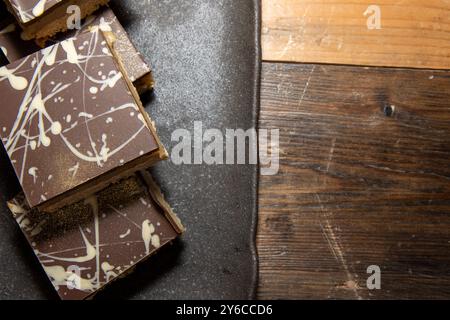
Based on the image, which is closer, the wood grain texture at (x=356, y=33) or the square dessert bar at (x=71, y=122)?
the square dessert bar at (x=71, y=122)

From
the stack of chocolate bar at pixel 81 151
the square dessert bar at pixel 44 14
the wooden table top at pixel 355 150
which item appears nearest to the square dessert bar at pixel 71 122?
the stack of chocolate bar at pixel 81 151

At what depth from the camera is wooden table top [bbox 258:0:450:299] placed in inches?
73.7

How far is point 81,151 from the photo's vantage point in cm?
155

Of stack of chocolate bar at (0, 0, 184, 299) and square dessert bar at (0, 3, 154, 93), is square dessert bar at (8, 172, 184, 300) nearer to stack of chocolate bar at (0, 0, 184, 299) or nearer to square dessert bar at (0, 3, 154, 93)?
stack of chocolate bar at (0, 0, 184, 299)

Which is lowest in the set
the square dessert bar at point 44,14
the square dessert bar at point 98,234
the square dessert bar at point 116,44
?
the square dessert bar at point 98,234

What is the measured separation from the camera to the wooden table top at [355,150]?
187 cm

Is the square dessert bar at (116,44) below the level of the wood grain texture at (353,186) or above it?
above

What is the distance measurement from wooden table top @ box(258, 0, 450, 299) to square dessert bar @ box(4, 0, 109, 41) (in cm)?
62

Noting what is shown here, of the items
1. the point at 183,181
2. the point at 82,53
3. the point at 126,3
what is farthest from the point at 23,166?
the point at 126,3

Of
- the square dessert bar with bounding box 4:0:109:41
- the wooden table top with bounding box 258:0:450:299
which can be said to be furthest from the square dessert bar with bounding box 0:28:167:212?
the wooden table top with bounding box 258:0:450:299

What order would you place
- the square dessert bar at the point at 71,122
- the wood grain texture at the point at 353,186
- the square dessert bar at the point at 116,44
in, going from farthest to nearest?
the wood grain texture at the point at 353,186 < the square dessert bar at the point at 116,44 < the square dessert bar at the point at 71,122

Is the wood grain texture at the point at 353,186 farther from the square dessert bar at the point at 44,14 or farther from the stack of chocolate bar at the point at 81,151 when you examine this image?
the square dessert bar at the point at 44,14

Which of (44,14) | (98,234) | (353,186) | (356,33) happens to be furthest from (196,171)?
(356,33)

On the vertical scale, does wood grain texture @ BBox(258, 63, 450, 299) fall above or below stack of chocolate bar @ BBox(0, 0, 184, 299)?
below
